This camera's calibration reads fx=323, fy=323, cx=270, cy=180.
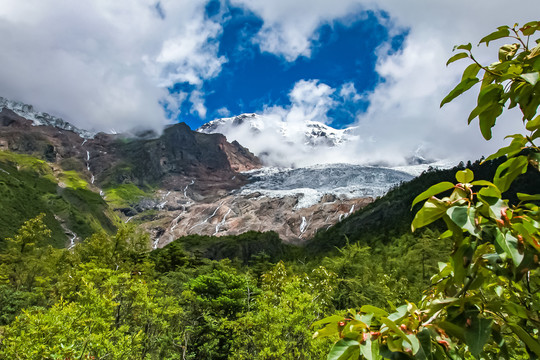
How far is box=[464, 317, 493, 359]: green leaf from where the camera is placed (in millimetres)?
941

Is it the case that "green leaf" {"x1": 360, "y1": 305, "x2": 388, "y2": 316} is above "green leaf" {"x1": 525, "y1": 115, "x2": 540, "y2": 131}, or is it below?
below

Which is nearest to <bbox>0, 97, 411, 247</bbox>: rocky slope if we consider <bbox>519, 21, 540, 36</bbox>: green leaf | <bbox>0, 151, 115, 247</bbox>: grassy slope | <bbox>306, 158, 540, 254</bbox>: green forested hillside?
<bbox>0, 151, 115, 247</bbox>: grassy slope

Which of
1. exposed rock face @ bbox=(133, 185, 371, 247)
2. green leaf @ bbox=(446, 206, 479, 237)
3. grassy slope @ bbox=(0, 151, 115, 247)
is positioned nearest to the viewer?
green leaf @ bbox=(446, 206, 479, 237)

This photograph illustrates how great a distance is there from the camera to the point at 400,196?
61.9m

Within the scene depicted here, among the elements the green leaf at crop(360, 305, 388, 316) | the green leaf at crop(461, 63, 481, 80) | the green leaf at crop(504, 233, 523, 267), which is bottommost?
the green leaf at crop(360, 305, 388, 316)

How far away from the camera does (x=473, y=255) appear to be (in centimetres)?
98

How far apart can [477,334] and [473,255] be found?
236 millimetres

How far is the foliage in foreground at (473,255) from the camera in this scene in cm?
92

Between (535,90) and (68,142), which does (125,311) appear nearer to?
(535,90)

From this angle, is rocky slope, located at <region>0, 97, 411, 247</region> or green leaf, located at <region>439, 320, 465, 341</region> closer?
green leaf, located at <region>439, 320, 465, 341</region>

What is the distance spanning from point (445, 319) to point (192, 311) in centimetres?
1668

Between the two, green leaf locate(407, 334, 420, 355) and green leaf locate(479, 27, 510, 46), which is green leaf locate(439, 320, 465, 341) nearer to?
green leaf locate(407, 334, 420, 355)

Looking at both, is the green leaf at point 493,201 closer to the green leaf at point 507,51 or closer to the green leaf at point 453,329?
the green leaf at point 453,329

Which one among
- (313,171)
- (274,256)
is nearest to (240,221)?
(274,256)
